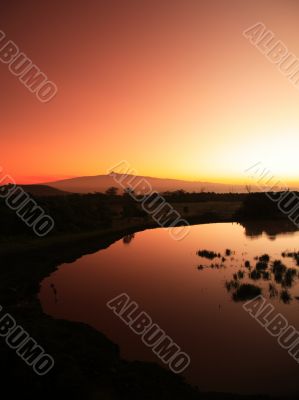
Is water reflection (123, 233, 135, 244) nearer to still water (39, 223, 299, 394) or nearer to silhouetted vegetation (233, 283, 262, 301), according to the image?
still water (39, 223, 299, 394)

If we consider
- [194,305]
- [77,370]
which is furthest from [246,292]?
[77,370]

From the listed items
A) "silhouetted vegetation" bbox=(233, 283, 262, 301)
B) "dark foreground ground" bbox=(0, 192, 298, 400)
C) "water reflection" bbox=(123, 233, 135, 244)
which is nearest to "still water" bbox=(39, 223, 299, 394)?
"silhouetted vegetation" bbox=(233, 283, 262, 301)

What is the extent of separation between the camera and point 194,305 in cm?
1545

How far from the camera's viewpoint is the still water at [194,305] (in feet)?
32.8

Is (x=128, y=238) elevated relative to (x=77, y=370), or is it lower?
elevated

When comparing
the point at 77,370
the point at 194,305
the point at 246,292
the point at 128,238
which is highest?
the point at 246,292

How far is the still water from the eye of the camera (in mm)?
10000

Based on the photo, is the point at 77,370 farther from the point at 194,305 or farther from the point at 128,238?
the point at 128,238

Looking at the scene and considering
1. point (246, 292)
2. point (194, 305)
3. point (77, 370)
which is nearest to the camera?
point (77, 370)

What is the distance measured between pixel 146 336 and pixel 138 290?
576 centimetres

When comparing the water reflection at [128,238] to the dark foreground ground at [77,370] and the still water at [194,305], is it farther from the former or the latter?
the dark foreground ground at [77,370]

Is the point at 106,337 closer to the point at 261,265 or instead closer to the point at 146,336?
the point at 146,336

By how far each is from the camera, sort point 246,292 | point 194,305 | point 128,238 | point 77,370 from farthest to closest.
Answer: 1. point 128,238
2. point 246,292
3. point 194,305
4. point 77,370

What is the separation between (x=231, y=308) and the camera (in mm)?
14898
